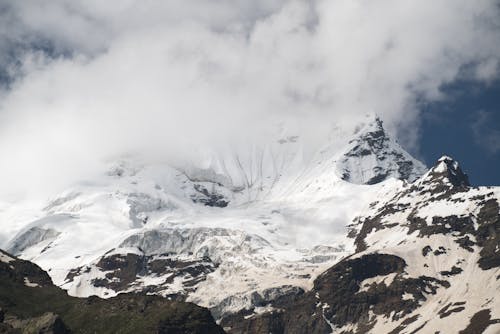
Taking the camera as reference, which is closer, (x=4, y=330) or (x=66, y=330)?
(x=4, y=330)
